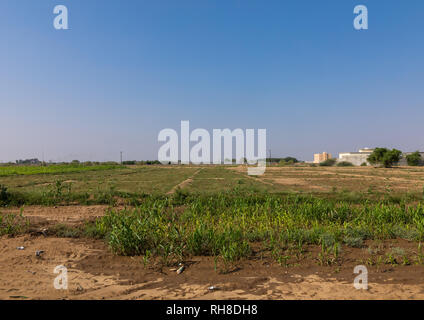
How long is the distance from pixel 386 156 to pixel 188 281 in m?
65.7

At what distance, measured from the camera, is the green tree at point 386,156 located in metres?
56.9

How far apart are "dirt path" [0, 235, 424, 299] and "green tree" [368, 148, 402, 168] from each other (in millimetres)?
63244

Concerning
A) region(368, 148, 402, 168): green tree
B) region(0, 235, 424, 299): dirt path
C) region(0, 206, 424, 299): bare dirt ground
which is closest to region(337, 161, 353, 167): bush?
region(368, 148, 402, 168): green tree

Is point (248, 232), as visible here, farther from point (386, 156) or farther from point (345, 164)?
point (345, 164)

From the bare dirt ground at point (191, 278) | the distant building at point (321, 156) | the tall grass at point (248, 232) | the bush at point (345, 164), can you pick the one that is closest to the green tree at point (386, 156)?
the bush at point (345, 164)

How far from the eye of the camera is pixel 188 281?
414 centimetres

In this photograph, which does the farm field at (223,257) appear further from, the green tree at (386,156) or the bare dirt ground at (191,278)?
the green tree at (386,156)

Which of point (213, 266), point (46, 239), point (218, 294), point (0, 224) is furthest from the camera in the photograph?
point (0, 224)

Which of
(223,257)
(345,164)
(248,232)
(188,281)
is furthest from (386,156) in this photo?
(188,281)

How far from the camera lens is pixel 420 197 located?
1258 cm

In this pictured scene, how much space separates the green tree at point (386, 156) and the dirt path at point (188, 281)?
63.2 m
